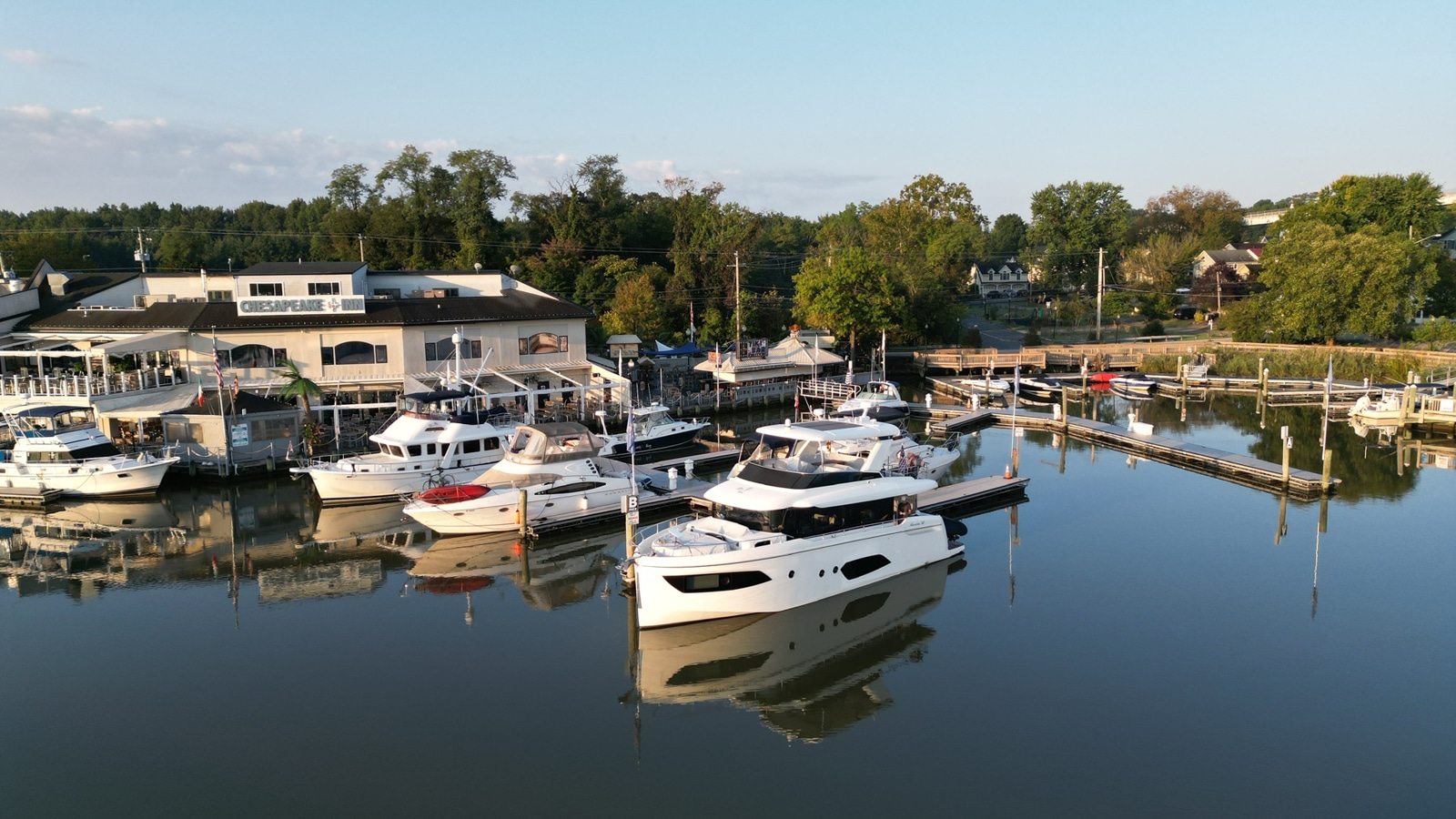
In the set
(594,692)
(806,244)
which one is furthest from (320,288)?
(806,244)

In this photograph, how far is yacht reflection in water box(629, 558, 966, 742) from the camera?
54.0 feet

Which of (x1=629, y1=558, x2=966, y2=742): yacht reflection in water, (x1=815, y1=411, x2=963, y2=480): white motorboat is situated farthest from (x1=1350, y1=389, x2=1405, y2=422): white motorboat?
(x1=629, y1=558, x2=966, y2=742): yacht reflection in water

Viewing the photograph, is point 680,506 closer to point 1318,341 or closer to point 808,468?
point 808,468

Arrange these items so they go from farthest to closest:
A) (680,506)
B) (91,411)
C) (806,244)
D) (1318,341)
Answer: (806,244) < (1318,341) < (91,411) < (680,506)

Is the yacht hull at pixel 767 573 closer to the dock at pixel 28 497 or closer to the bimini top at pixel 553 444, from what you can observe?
the bimini top at pixel 553 444

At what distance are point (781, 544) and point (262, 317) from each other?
1128 inches

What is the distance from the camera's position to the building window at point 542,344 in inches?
1679

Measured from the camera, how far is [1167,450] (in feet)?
118

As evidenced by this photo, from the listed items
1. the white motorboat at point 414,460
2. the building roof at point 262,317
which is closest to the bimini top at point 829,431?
the white motorboat at point 414,460

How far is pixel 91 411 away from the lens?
111 feet

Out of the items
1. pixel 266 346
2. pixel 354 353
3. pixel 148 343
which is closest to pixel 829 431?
pixel 354 353

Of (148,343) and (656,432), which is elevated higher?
(148,343)

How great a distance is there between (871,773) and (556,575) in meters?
11.3

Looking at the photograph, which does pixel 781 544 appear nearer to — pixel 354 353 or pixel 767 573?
pixel 767 573
